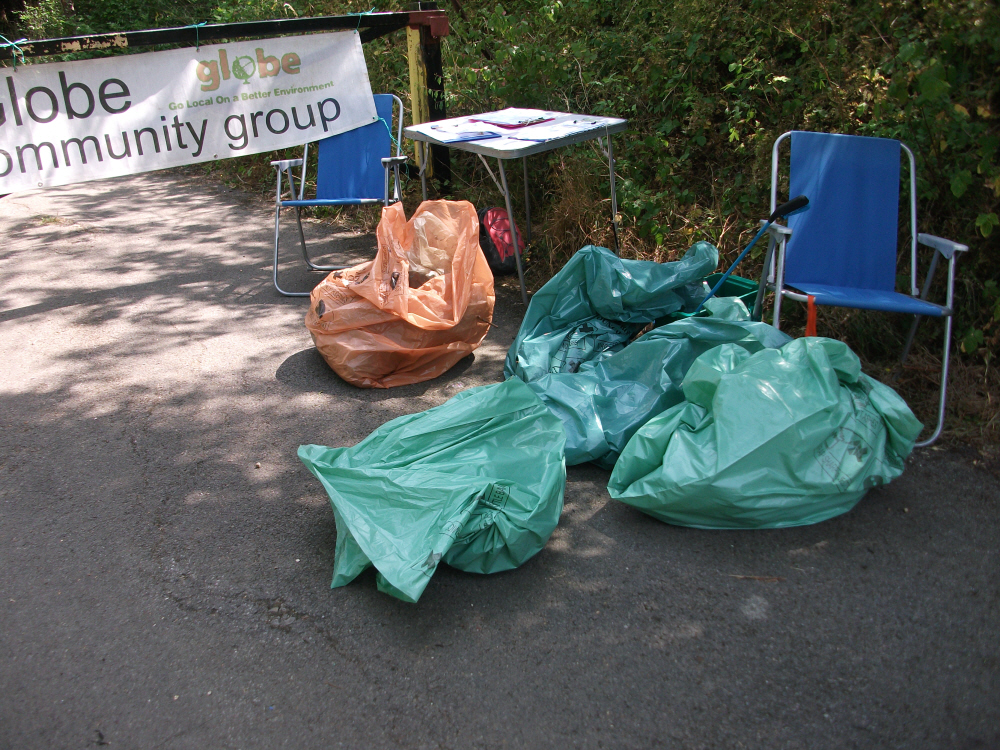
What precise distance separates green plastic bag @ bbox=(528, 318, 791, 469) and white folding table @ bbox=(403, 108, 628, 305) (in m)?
1.29

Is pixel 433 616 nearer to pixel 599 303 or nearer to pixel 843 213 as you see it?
pixel 599 303

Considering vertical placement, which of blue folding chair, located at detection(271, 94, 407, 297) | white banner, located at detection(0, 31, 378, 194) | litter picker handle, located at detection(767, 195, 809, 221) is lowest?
litter picker handle, located at detection(767, 195, 809, 221)

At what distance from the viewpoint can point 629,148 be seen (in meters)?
5.05

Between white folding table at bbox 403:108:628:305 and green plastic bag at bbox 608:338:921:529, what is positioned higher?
white folding table at bbox 403:108:628:305

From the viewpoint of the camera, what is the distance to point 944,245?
10.1 ft

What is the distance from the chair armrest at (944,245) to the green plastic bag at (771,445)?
85 cm

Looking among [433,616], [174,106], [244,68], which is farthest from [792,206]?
[174,106]

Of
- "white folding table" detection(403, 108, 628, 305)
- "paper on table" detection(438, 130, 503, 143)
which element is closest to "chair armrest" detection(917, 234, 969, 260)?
"white folding table" detection(403, 108, 628, 305)

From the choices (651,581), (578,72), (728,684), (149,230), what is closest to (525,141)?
(578,72)

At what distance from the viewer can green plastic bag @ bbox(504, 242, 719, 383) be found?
137 inches

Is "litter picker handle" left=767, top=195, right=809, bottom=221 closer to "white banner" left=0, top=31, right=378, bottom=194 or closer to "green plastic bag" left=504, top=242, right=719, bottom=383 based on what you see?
"green plastic bag" left=504, top=242, right=719, bottom=383

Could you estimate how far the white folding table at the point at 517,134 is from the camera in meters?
3.90

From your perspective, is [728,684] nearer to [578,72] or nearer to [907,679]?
[907,679]

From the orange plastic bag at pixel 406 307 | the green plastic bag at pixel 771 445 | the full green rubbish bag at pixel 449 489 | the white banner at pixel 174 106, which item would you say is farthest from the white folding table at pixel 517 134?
the green plastic bag at pixel 771 445
